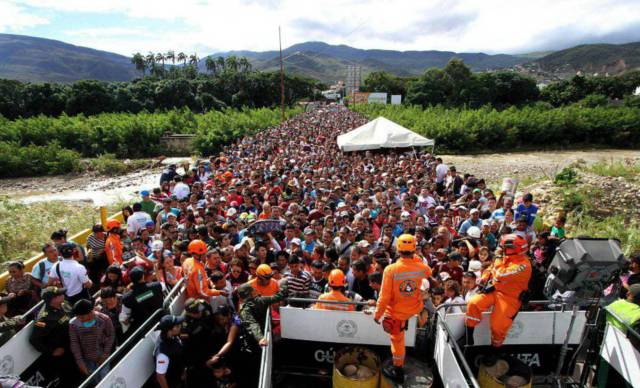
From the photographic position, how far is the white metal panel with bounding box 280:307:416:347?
14.1 ft

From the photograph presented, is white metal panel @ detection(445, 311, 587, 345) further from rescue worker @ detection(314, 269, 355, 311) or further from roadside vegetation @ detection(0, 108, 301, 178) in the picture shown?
roadside vegetation @ detection(0, 108, 301, 178)

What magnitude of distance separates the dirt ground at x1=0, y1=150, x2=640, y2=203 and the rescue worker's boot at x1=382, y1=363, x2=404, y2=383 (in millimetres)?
17010

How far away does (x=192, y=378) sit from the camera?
3898mm

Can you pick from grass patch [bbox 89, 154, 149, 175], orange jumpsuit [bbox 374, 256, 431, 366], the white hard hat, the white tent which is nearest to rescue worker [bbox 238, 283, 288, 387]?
A: orange jumpsuit [bbox 374, 256, 431, 366]

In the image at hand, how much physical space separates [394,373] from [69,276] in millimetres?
4272

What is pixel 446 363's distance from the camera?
3902 millimetres

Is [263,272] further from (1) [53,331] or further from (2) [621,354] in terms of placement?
(2) [621,354]

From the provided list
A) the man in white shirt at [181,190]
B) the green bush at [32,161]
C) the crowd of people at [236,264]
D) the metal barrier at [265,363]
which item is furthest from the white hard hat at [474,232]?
the green bush at [32,161]

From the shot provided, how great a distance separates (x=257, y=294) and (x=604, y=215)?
1214cm

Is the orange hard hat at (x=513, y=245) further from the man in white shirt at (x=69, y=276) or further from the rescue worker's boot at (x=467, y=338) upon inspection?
the man in white shirt at (x=69, y=276)

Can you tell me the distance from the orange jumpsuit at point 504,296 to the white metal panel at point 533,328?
19 centimetres

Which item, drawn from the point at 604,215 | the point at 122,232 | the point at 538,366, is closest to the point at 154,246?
the point at 122,232

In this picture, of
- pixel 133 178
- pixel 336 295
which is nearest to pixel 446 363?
pixel 336 295

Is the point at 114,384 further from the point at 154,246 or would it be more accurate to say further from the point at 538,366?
the point at 538,366
